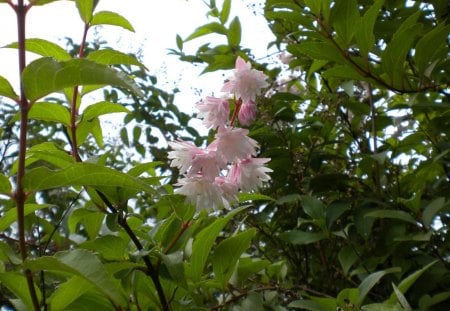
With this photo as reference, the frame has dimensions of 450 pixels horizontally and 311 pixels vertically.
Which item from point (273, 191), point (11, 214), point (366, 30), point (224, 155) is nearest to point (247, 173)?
point (224, 155)

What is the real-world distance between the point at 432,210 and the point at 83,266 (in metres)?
0.88

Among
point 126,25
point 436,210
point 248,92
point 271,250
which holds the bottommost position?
point 271,250

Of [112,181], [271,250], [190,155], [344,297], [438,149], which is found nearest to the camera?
[112,181]

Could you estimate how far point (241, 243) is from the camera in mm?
922

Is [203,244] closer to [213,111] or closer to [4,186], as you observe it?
[213,111]

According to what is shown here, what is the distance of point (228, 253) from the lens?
93 cm

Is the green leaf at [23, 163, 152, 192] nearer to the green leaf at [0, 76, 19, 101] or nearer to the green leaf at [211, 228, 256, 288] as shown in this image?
the green leaf at [0, 76, 19, 101]

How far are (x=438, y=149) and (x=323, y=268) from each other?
1.49 feet

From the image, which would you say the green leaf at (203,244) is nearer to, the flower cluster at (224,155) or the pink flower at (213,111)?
the flower cluster at (224,155)

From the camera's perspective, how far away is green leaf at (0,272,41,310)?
0.73m

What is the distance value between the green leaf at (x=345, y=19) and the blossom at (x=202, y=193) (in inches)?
22.5

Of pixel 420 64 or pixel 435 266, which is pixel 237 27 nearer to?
pixel 420 64

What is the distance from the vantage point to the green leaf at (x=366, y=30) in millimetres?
1142

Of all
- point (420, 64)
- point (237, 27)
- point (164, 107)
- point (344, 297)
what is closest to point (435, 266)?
point (344, 297)
